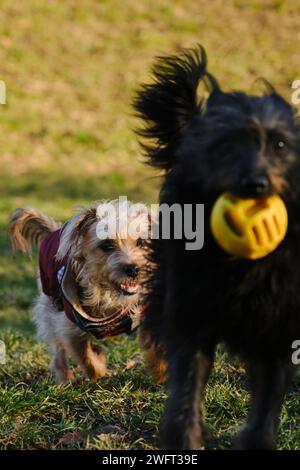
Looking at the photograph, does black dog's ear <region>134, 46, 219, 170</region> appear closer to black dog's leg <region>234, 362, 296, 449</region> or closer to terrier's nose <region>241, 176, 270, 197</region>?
terrier's nose <region>241, 176, 270, 197</region>

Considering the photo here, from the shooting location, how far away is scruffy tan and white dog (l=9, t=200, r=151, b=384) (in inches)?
194

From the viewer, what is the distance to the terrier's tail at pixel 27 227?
5.79 metres

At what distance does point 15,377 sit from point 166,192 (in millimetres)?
2199

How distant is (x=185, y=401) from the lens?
3135 mm

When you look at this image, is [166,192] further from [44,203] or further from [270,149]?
[44,203]

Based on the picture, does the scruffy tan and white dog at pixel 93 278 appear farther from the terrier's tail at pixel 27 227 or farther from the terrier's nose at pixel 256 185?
the terrier's nose at pixel 256 185

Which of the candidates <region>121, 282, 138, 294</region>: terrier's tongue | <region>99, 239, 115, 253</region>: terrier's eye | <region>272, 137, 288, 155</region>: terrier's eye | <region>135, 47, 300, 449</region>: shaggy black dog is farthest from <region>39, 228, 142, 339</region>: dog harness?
<region>272, 137, 288, 155</region>: terrier's eye

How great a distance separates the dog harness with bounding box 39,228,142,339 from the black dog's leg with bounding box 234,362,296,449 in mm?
1546

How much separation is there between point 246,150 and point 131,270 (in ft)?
6.88

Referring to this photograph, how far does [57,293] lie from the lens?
204 inches

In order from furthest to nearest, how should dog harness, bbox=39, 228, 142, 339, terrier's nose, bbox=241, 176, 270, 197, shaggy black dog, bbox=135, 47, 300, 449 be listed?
dog harness, bbox=39, 228, 142, 339 → shaggy black dog, bbox=135, 47, 300, 449 → terrier's nose, bbox=241, 176, 270, 197

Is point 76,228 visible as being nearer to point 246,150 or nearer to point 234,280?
point 234,280

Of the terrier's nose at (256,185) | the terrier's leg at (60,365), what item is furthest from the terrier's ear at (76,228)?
the terrier's nose at (256,185)
